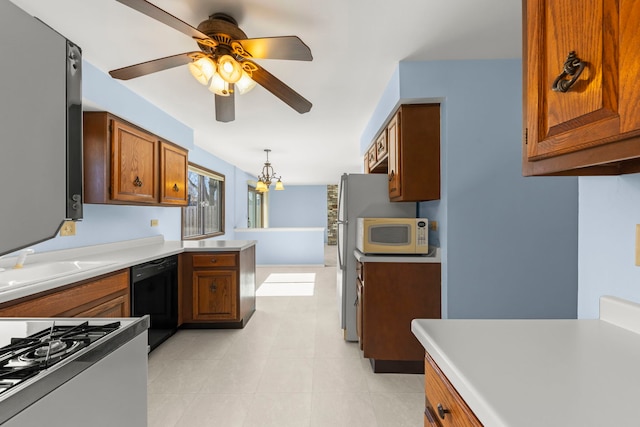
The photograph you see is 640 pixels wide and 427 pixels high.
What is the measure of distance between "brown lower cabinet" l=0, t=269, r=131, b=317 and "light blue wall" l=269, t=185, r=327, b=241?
29.5ft

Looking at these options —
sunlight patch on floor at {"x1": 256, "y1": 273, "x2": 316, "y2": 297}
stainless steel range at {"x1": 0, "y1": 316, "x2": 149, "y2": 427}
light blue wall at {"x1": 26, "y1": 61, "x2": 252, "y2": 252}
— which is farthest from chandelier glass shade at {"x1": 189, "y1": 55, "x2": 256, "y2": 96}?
sunlight patch on floor at {"x1": 256, "y1": 273, "x2": 316, "y2": 297}

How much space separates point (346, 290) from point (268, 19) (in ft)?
7.29

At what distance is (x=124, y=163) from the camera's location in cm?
267

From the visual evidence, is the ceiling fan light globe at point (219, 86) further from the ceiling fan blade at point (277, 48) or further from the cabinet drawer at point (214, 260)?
the cabinet drawer at point (214, 260)

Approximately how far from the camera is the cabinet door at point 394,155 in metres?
2.50

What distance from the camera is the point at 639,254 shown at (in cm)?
95

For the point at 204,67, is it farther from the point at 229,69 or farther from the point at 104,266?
the point at 104,266

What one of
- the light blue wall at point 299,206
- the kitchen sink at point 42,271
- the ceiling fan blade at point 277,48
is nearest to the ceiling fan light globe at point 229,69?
the ceiling fan blade at point 277,48

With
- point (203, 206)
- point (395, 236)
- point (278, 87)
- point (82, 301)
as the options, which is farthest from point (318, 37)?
point (203, 206)

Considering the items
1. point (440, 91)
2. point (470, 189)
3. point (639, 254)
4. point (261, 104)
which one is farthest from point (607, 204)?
point (261, 104)

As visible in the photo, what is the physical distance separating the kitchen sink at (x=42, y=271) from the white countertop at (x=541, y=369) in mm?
1899

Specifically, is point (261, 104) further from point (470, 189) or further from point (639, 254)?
point (639, 254)

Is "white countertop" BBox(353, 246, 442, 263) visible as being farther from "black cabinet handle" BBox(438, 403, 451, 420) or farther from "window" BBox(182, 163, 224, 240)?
"window" BBox(182, 163, 224, 240)

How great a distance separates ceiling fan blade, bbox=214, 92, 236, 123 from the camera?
2059mm
